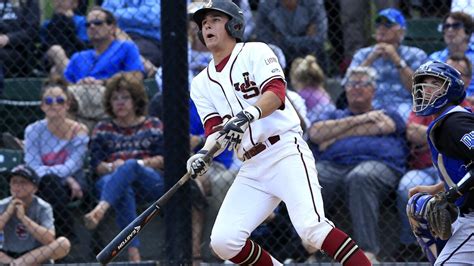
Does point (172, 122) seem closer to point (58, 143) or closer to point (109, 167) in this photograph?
point (109, 167)

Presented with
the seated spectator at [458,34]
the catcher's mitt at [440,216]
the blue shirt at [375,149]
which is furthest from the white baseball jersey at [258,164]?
the seated spectator at [458,34]

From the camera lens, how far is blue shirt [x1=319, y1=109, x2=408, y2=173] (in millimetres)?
6844

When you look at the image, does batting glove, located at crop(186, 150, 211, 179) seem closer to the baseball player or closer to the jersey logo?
the baseball player

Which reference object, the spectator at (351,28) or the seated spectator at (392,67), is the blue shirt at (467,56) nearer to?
the seated spectator at (392,67)

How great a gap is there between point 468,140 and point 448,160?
0.70 feet

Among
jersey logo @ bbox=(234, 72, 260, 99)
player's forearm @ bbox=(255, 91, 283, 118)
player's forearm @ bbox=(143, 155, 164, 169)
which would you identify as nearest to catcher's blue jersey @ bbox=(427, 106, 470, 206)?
player's forearm @ bbox=(255, 91, 283, 118)

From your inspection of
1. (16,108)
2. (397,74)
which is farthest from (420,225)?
(16,108)

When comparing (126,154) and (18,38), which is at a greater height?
(18,38)

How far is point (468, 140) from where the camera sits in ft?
15.3

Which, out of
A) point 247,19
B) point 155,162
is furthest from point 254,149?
point 247,19

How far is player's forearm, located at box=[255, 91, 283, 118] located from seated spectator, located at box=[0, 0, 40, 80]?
2.59 metres

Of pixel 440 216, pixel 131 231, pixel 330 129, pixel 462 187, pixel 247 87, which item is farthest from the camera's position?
pixel 330 129

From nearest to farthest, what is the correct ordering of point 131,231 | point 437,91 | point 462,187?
1. point 462,187
2. point 437,91
3. point 131,231

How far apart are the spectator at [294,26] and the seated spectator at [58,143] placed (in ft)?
4.84
